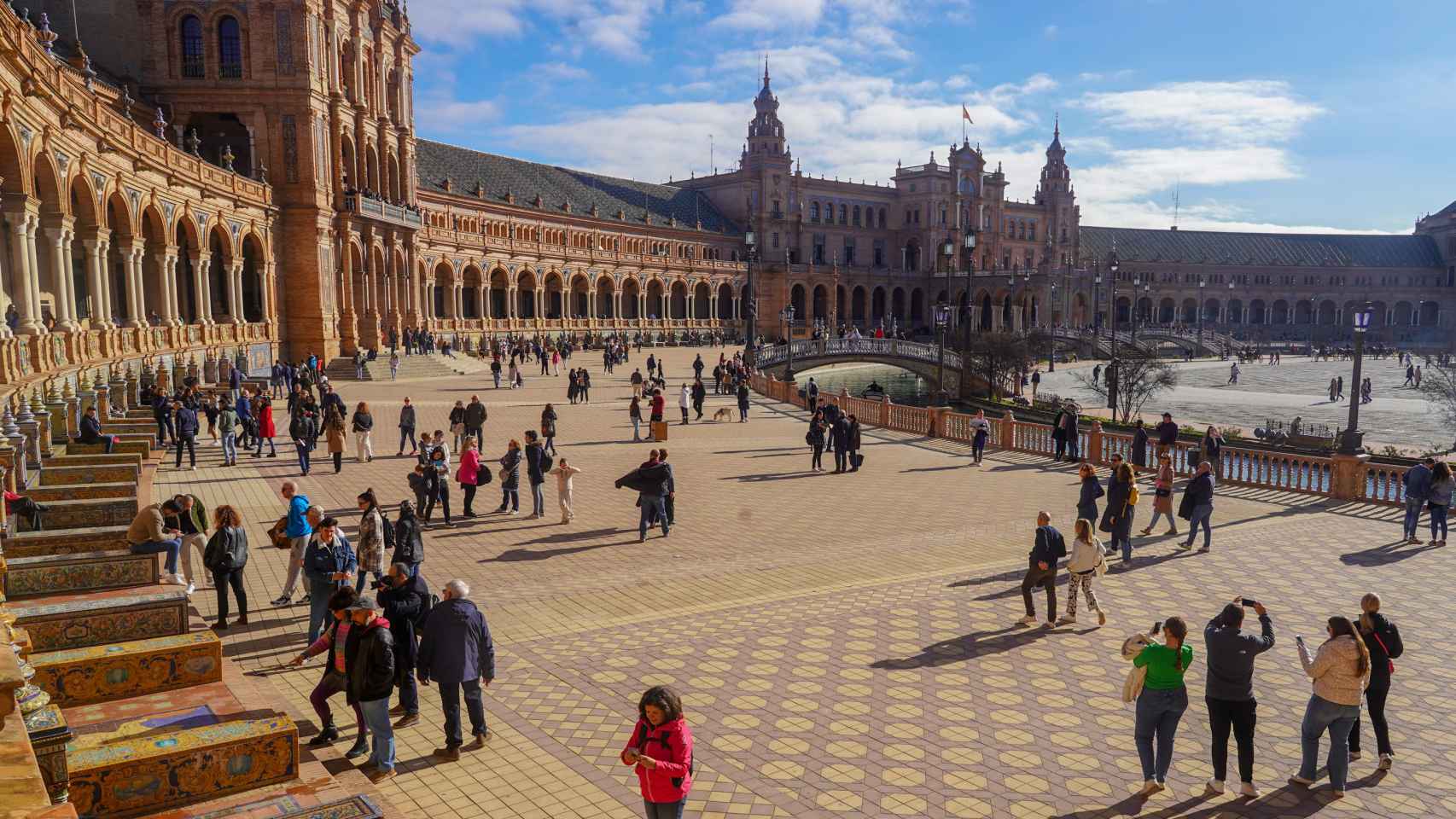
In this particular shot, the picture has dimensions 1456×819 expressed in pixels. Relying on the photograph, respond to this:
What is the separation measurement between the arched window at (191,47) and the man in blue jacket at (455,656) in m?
43.5

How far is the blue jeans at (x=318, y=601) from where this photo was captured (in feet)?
31.3

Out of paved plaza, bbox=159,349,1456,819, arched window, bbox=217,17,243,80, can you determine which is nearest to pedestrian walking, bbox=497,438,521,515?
paved plaza, bbox=159,349,1456,819

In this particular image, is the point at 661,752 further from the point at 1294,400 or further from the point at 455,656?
the point at 1294,400

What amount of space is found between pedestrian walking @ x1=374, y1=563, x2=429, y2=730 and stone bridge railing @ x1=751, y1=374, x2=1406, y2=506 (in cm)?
1552

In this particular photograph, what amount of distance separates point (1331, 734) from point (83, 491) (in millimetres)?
13695

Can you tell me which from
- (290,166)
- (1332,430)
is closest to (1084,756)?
(1332,430)

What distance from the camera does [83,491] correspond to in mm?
12047

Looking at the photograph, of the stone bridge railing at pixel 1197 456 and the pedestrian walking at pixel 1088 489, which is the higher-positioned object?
the pedestrian walking at pixel 1088 489

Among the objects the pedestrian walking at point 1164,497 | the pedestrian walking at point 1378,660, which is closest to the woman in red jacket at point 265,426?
the pedestrian walking at point 1164,497

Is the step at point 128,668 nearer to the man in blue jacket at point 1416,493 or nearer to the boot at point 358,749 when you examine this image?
the boot at point 358,749

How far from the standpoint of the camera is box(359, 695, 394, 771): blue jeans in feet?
22.7

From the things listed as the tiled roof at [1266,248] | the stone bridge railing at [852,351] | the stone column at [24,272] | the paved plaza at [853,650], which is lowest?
the paved plaza at [853,650]

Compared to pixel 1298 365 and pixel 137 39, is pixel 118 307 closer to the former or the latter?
pixel 137 39

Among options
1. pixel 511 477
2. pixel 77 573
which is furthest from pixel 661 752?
pixel 511 477
